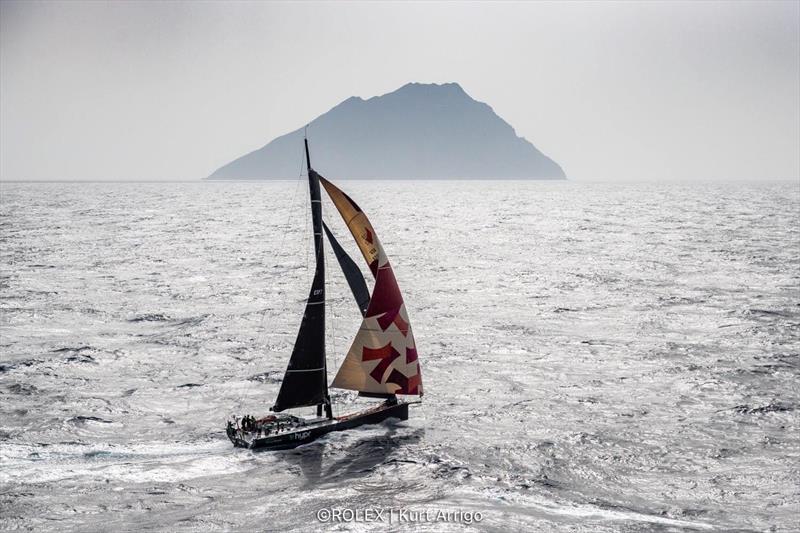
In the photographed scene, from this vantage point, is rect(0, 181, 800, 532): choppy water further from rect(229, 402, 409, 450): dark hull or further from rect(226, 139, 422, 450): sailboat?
rect(226, 139, 422, 450): sailboat

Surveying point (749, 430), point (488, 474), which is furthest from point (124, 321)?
point (749, 430)

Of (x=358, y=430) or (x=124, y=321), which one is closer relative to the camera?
(x=358, y=430)

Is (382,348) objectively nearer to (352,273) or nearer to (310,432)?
(352,273)

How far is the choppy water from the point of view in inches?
997

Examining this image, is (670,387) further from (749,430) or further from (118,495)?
(118,495)

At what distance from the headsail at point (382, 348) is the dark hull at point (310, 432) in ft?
3.60

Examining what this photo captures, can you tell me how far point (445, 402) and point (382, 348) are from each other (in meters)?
7.16

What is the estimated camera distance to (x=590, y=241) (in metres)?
123

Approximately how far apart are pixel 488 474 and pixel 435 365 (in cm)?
1614

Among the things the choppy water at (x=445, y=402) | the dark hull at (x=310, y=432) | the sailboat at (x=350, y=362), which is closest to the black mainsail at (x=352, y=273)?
the sailboat at (x=350, y=362)

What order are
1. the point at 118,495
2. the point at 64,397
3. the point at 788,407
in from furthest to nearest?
1. the point at 64,397
2. the point at 788,407
3. the point at 118,495

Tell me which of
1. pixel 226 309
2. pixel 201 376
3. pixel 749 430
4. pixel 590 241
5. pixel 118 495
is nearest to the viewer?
pixel 118 495

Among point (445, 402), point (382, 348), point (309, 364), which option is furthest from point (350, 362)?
point (445, 402)

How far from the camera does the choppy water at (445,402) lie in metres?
25.3
